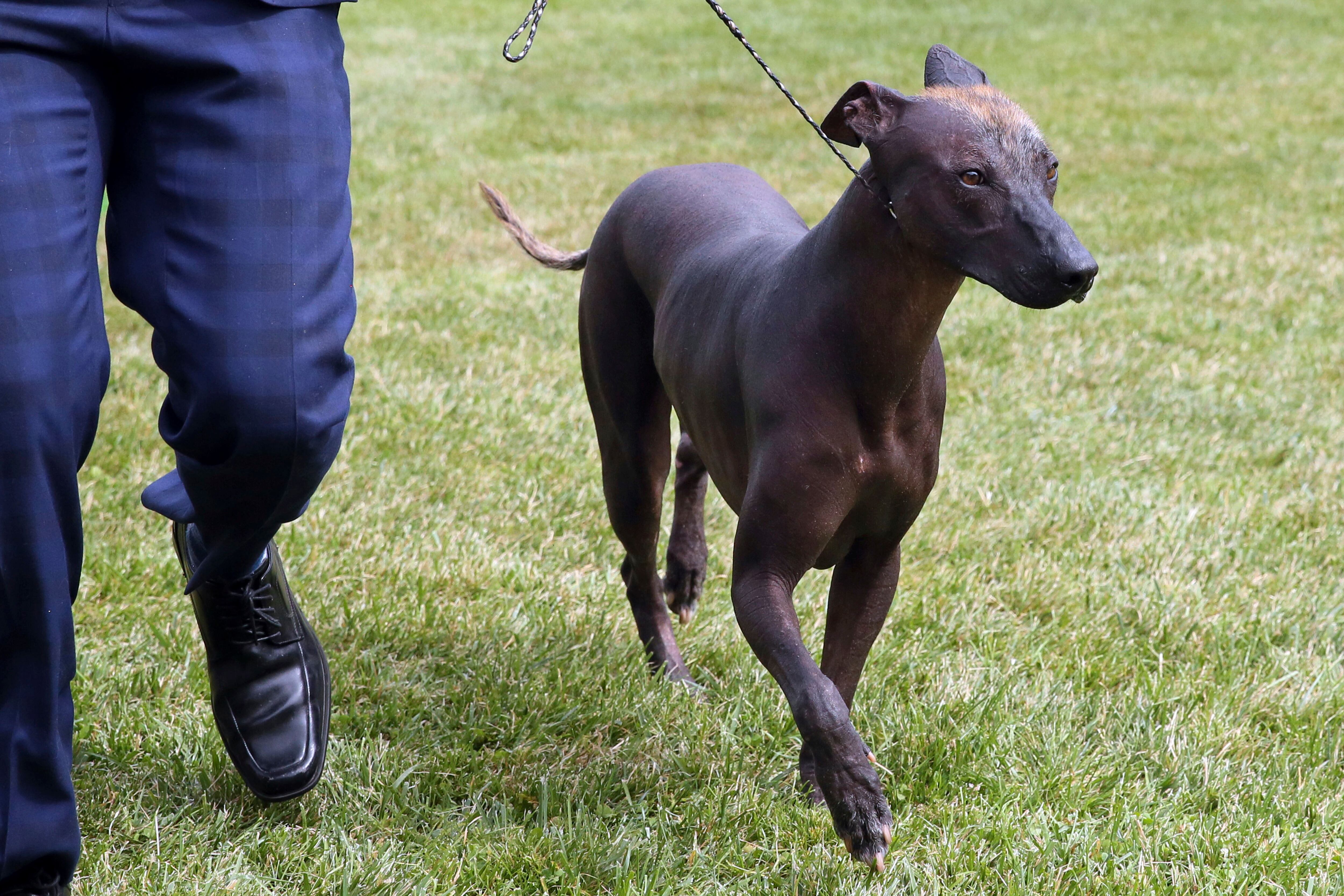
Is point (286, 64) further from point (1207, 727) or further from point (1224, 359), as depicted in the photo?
point (1224, 359)

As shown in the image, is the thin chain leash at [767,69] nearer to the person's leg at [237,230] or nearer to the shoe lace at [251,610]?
the person's leg at [237,230]

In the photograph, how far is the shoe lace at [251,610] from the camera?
2807 millimetres

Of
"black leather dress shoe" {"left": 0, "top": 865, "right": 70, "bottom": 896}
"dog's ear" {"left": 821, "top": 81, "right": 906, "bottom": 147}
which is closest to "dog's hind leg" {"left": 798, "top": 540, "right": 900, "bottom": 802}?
"dog's ear" {"left": 821, "top": 81, "right": 906, "bottom": 147}

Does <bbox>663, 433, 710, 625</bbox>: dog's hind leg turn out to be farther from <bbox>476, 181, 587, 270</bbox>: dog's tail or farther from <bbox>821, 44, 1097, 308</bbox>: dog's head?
<bbox>821, 44, 1097, 308</bbox>: dog's head

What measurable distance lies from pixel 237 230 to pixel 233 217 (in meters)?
0.02

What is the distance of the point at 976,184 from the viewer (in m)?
2.12

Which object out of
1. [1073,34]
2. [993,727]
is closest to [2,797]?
[993,727]

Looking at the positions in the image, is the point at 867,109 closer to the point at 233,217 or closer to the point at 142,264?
the point at 233,217

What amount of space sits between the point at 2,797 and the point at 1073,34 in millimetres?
15729

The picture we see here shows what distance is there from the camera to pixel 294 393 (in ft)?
7.36

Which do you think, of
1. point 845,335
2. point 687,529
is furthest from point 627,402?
point 845,335

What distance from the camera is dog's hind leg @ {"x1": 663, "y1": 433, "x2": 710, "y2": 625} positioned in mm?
3527

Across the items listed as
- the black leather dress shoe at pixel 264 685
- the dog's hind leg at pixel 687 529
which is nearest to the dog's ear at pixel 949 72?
the dog's hind leg at pixel 687 529

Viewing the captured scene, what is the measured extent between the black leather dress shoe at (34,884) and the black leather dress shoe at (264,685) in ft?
1.69
